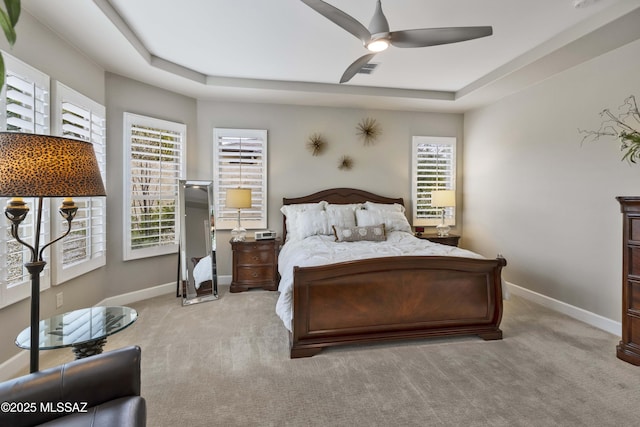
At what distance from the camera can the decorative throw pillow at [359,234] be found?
3.97 meters

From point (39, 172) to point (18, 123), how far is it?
153 centimetres

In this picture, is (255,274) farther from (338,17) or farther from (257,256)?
(338,17)

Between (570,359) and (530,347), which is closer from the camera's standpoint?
(570,359)

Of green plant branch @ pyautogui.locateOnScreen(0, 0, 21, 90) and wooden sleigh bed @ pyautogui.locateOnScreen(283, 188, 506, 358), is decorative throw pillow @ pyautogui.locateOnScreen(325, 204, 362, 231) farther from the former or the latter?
green plant branch @ pyautogui.locateOnScreen(0, 0, 21, 90)

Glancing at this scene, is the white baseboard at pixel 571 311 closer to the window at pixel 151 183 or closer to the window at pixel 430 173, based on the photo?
the window at pixel 430 173

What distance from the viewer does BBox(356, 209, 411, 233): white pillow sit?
436 centimetres

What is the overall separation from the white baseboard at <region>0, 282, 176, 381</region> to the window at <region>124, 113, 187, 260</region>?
18.5 inches

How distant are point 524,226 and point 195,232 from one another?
431 centimetres

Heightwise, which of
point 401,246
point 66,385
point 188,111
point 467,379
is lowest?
point 467,379

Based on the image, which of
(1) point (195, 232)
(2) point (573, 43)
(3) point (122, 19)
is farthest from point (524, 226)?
(3) point (122, 19)

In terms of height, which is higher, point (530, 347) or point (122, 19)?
point (122, 19)

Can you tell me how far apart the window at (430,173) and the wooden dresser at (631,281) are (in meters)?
2.81

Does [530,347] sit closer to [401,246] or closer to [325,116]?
[401,246]

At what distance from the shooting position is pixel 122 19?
9.23ft
